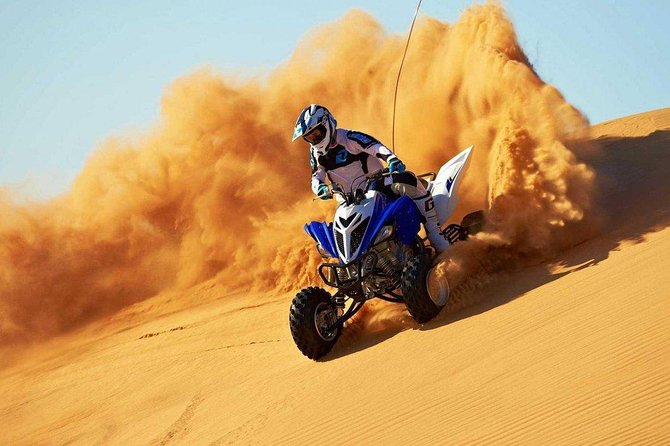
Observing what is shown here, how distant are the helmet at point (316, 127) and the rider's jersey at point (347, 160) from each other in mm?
220

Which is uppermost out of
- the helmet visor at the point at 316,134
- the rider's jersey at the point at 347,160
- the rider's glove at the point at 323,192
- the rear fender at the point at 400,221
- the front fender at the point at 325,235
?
the helmet visor at the point at 316,134

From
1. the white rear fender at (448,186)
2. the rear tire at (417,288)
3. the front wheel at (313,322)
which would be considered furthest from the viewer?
the white rear fender at (448,186)

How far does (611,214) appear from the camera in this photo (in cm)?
1334

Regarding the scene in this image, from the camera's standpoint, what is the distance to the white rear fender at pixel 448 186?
1208cm

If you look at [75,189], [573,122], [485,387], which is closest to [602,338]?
[485,387]

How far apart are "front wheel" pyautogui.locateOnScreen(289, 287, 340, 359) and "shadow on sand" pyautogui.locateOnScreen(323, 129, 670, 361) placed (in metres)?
0.20

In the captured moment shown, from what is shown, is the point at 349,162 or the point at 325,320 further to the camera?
the point at 349,162

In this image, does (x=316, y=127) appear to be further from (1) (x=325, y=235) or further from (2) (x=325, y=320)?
(2) (x=325, y=320)

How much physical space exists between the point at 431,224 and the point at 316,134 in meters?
1.67

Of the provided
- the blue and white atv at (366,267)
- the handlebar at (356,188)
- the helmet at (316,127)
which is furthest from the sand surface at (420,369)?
the helmet at (316,127)

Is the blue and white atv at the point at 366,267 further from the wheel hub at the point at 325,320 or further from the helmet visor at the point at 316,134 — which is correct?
the helmet visor at the point at 316,134

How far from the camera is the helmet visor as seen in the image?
11.4m

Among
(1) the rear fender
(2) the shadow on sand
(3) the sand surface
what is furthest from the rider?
(3) the sand surface

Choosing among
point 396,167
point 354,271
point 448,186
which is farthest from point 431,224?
point 354,271
